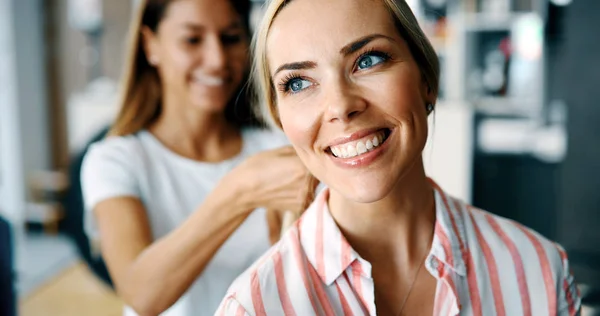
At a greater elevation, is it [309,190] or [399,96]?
[399,96]

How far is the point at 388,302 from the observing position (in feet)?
3.31

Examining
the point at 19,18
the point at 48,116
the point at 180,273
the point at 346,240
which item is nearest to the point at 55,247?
the point at 48,116

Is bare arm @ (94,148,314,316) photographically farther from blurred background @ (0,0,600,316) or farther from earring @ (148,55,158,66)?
blurred background @ (0,0,600,316)

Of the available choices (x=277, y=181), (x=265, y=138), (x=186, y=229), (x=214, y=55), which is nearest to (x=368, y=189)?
(x=277, y=181)

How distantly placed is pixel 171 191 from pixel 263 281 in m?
0.64

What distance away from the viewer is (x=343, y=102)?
88 centimetres

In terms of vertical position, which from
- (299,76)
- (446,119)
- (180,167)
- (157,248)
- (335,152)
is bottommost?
(446,119)

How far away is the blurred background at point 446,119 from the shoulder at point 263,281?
236cm

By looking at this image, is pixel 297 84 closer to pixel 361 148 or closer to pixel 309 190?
pixel 361 148

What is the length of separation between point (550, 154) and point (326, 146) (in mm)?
3489

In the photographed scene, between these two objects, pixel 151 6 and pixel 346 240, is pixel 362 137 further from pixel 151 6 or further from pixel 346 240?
pixel 151 6

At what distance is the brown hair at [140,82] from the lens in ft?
5.00

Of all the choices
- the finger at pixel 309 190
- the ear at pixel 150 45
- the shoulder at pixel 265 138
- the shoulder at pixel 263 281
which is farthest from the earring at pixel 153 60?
the shoulder at pixel 263 281

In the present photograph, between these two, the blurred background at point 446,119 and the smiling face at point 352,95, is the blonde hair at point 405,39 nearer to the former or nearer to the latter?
the smiling face at point 352,95
